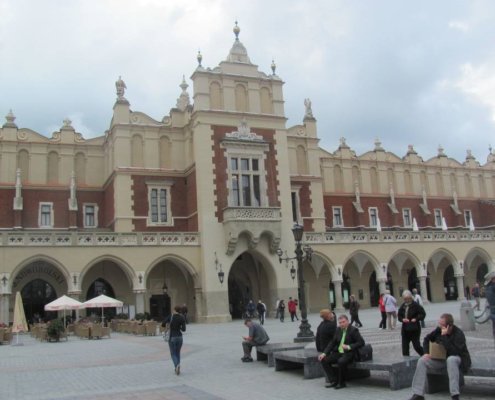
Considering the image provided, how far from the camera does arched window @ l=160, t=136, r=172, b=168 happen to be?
39.6m

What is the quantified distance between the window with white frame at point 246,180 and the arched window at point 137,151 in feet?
20.3

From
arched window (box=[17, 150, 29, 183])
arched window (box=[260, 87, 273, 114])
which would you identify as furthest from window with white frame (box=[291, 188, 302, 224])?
arched window (box=[17, 150, 29, 183])

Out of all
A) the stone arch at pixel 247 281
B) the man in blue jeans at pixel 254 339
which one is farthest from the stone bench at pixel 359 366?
the stone arch at pixel 247 281

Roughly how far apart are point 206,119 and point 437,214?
25.4m

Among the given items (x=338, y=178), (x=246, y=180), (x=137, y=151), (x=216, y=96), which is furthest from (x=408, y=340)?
(x=338, y=178)

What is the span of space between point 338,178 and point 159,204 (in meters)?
17.1

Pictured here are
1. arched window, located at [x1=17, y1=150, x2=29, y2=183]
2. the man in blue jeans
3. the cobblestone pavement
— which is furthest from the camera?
arched window, located at [x1=17, y1=150, x2=29, y2=183]

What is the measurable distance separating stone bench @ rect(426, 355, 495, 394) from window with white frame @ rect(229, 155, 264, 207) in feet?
89.3

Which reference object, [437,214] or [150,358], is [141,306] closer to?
[150,358]

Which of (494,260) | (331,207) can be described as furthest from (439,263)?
(331,207)

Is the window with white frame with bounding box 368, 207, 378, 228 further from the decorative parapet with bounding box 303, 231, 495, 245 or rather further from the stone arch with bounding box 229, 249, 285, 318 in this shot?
the stone arch with bounding box 229, 249, 285, 318

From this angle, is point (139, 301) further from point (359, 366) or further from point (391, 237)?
point (359, 366)

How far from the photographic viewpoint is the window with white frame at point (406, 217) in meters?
50.8

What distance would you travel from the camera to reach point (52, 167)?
40344 mm
